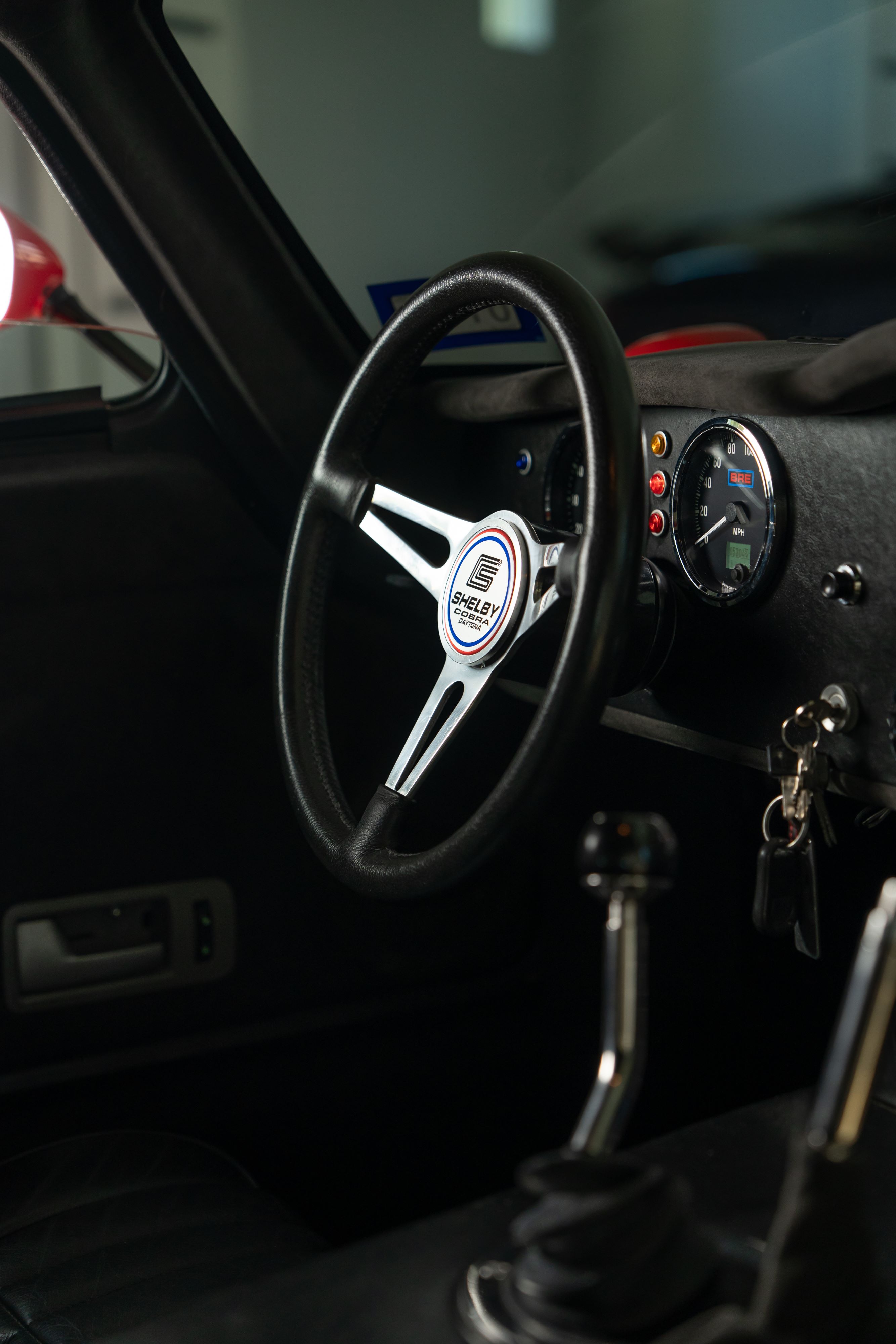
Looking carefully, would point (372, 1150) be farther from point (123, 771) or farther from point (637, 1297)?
point (637, 1297)

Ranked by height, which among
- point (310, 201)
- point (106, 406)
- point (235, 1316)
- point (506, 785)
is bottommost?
point (235, 1316)

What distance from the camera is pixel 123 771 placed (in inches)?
54.3

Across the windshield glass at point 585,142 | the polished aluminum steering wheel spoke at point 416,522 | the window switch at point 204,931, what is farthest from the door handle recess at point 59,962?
the windshield glass at point 585,142

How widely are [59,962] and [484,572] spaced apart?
0.72 metres

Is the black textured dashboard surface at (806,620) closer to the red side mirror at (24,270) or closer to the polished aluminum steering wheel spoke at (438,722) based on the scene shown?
the polished aluminum steering wheel spoke at (438,722)

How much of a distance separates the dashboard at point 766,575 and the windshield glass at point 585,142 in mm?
391

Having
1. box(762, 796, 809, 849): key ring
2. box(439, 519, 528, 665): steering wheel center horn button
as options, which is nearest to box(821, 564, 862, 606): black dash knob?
box(762, 796, 809, 849): key ring

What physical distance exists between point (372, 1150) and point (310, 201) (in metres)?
1.21

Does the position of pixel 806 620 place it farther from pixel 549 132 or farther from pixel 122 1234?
pixel 549 132

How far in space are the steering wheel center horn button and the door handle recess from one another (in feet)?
2.04

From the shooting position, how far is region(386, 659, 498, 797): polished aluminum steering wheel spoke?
988mm

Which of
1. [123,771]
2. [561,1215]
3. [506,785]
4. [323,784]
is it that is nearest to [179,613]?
[123,771]

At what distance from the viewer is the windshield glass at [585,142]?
1416 millimetres

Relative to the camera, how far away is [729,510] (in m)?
1.06
